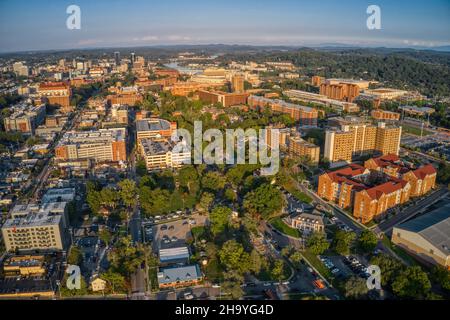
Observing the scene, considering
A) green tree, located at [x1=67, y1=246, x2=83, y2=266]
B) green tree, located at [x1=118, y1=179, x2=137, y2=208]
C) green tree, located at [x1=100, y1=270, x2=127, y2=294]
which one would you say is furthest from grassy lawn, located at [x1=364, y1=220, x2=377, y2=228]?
green tree, located at [x1=67, y1=246, x2=83, y2=266]

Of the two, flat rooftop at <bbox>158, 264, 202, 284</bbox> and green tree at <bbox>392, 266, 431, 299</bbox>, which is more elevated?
green tree at <bbox>392, 266, 431, 299</bbox>

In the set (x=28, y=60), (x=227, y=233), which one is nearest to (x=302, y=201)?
(x=227, y=233)

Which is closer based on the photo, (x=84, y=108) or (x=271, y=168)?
(x=271, y=168)

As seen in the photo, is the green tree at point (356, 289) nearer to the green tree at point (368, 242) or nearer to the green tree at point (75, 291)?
the green tree at point (368, 242)

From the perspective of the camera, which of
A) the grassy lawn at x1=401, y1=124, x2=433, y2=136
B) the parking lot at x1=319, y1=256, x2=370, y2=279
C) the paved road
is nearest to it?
the parking lot at x1=319, y1=256, x2=370, y2=279

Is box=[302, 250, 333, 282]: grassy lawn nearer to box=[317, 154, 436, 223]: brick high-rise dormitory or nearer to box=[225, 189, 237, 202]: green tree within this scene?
box=[317, 154, 436, 223]: brick high-rise dormitory

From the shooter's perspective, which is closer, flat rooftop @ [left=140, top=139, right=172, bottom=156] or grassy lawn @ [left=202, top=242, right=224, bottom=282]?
grassy lawn @ [left=202, top=242, right=224, bottom=282]

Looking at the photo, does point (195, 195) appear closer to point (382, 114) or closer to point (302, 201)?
point (302, 201)
